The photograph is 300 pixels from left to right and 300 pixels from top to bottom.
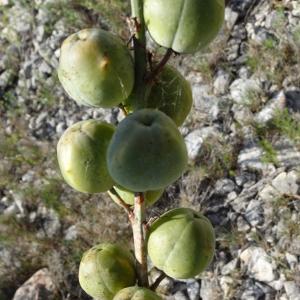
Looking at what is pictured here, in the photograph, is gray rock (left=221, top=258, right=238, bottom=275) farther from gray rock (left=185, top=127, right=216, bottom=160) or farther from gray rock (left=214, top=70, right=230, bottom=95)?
gray rock (left=214, top=70, right=230, bottom=95)

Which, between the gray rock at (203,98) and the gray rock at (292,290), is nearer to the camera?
the gray rock at (292,290)

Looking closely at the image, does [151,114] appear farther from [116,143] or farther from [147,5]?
[147,5]

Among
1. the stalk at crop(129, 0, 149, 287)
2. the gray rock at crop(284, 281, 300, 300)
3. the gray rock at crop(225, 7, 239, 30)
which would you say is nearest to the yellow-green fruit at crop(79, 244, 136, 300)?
the stalk at crop(129, 0, 149, 287)

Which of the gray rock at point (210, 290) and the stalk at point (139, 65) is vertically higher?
the stalk at point (139, 65)

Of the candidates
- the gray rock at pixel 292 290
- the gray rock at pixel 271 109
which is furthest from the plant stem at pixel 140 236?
the gray rock at pixel 271 109

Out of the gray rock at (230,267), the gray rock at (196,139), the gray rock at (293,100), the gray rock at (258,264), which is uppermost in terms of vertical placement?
the gray rock at (293,100)

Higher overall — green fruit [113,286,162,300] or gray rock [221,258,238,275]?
green fruit [113,286,162,300]

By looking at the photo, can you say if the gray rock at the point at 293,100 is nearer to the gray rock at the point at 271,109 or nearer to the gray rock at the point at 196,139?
the gray rock at the point at 271,109

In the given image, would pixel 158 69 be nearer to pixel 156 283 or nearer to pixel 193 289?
pixel 156 283
